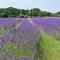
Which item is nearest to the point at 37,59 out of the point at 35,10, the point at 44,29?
the point at 44,29

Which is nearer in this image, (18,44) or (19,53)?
(19,53)

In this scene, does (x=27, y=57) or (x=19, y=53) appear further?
(x=19, y=53)

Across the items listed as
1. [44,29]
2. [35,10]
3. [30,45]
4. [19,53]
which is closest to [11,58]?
[19,53]

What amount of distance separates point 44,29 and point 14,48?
21.8 ft

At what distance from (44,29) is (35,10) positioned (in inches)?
1346

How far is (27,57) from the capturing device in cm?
559

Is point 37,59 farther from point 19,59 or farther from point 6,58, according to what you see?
point 6,58

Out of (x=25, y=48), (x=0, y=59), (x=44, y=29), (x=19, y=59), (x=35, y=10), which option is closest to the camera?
(x=0, y=59)

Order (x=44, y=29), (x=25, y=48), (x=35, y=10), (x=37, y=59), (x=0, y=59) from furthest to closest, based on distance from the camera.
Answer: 1. (x=35, y=10)
2. (x=44, y=29)
3. (x=25, y=48)
4. (x=37, y=59)
5. (x=0, y=59)

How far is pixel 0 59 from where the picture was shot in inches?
198

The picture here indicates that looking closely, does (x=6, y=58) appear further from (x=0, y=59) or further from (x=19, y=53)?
(x=19, y=53)

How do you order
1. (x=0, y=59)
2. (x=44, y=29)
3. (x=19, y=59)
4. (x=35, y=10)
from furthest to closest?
1. (x=35, y=10)
2. (x=44, y=29)
3. (x=19, y=59)
4. (x=0, y=59)

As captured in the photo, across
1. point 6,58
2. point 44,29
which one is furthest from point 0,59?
point 44,29

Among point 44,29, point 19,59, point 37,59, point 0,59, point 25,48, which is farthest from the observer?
point 44,29
